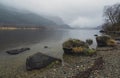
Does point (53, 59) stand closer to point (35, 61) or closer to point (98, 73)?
point (35, 61)

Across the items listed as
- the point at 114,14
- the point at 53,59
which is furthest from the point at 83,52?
the point at 114,14

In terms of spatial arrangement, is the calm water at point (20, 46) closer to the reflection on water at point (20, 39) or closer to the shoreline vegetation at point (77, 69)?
the reflection on water at point (20, 39)

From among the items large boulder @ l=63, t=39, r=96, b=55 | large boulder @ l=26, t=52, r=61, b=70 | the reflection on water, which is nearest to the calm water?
the reflection on water

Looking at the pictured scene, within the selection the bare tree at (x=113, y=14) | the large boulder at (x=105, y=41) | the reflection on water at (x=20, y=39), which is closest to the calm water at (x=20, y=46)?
the reflection on water at (x=20, y=39)

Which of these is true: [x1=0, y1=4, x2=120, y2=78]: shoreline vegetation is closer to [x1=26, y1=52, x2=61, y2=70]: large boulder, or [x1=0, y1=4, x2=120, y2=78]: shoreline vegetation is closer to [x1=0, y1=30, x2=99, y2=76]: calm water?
[x1=26, y1=52, x2=61, y2=70]: large boulder

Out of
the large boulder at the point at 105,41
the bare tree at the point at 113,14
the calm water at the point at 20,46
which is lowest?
the calm water at the point at 20,46

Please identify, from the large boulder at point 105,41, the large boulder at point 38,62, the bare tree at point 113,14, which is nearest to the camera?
the large boulder at point 38,62

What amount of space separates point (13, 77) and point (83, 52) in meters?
14.7

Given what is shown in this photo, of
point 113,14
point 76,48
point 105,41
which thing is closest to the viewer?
point 76,48

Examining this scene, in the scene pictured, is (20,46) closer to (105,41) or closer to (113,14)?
(105,41)

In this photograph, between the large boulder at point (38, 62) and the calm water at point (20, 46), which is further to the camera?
the calm water at point (20, 46)

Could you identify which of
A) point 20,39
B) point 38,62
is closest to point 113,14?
point 20,39

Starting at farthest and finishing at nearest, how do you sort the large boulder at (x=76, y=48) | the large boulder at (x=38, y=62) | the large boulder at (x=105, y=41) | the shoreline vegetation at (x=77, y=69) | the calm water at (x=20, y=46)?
the large boulder at (x=105, y=41) < the large boulder at (x=76, y=48) < the calm water at (x=20, y=46) < the large boulder at (x=38, y=62) < the shoreline vegetation at (x=77, y=69)

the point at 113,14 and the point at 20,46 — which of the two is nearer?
the point at 20,46
